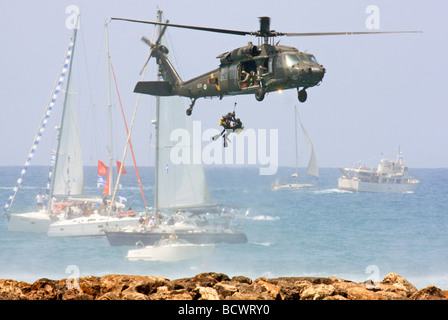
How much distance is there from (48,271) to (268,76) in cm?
5840

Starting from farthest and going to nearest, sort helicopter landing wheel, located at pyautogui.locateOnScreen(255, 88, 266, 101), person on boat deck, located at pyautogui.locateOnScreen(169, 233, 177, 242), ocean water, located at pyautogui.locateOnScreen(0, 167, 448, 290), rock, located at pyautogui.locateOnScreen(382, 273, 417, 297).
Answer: person on boat deck, located at pyautogui.locateOnScreen(169, 233, 177, 242) < ocean water, located at pyautogui.locateOnScreen(0, 167, 448, 290) < helicopter landing wheel, located at pyautogui.locateOnScreen(255, 88, 266, 101) < rock, located at pyautogui.locateOnScreen(382, 273, 417, 297)

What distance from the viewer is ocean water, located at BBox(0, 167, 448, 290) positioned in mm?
53562

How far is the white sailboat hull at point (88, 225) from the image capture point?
62.4 metres

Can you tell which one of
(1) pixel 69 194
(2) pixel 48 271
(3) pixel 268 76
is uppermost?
(3) pixel 268 76

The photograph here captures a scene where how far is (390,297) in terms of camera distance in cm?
1403

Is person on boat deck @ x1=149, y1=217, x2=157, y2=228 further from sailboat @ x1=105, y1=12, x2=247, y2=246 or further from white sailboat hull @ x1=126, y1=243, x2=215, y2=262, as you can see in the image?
white sailboat hull @ x1=126, y1=243, x2=215, y2=262

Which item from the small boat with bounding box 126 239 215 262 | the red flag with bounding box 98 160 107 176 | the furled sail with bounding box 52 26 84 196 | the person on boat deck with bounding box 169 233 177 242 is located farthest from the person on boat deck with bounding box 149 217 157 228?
the red flag with bounding box 98 160 107 176

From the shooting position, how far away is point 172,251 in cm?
5525

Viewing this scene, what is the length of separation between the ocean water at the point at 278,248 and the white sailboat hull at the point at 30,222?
6.37 feet

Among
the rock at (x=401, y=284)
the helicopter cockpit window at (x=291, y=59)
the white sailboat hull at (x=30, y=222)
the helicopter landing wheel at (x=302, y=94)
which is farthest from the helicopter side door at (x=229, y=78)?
the white sailboat hull at (x=30, y=222)

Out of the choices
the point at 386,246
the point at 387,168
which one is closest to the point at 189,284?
the point at 386,246

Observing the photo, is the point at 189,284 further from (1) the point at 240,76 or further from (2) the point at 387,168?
(2) the point at 387,168

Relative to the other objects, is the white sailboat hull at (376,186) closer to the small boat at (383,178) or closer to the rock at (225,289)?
the small boat at (383,178)

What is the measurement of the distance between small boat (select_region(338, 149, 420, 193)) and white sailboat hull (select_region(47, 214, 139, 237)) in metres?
45.5
